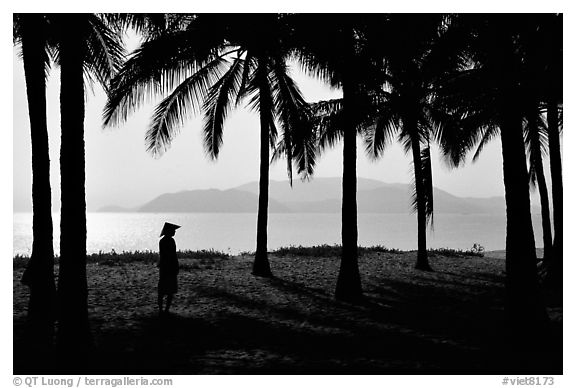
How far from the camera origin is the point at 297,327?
27.0 feet

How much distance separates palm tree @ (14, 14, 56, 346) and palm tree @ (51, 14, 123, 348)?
1594 millimetres

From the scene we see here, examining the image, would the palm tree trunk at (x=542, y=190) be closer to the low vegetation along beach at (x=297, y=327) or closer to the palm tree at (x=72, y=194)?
the low vegetation along beach at (x=297, y=327)

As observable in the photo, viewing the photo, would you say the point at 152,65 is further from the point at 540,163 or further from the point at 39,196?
the point at 540,163

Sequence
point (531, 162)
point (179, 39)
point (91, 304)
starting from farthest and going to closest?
point (531, 162)
point (179, 39)
point (91, 304)

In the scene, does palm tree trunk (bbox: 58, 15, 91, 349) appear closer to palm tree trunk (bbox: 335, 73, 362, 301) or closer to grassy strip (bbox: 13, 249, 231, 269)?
palm tree trunk (bbox: 335, 73, 362, 301)

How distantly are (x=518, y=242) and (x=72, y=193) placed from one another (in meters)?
6.30

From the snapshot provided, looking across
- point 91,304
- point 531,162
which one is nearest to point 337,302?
point 91,304

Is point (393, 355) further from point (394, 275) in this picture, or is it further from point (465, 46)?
point (394, 275)

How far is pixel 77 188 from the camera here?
19.6 feet

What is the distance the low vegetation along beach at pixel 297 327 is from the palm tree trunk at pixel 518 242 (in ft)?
1.13

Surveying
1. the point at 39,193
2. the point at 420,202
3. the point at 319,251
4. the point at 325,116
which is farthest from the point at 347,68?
the point at 319,251

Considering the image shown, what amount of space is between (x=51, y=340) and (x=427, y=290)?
8.51 metres

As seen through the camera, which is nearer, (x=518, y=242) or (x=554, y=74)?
(x=518, y=242)

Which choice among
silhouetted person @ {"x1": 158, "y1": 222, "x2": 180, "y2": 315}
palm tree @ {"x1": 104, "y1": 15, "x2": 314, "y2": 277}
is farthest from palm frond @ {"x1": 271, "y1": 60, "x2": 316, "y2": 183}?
silhouetted person @ {"x1": 158, "y1": 222, "x2": 180, "y2": 315}
